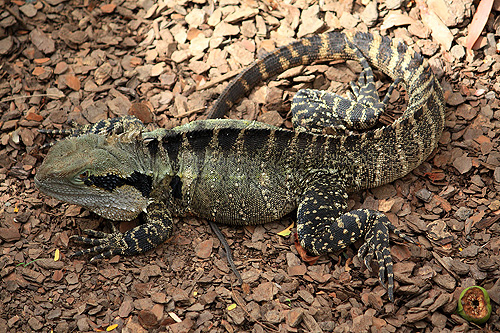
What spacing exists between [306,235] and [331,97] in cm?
233

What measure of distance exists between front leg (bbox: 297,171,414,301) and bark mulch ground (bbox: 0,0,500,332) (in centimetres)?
22

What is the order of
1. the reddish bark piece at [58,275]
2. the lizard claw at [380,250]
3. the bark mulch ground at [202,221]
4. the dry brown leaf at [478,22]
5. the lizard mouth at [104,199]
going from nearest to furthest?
the bark mulch ground at [202,221], the lizard claw at [380,250], the reddish bark piece at [58,275], the lizard mouth at [104,199], the dry brown leaf at [478,22]

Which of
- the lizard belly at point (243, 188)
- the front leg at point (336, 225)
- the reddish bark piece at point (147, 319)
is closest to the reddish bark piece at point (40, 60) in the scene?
the lizard belly at point (243, 188)

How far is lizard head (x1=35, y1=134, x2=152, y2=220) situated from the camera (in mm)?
5434

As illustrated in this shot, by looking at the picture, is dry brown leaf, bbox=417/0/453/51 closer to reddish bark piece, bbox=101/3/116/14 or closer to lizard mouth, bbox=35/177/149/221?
lizard mouth, bbox=35/177/149/221

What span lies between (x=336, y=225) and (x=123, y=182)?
271 centimetres

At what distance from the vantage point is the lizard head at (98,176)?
214 inches

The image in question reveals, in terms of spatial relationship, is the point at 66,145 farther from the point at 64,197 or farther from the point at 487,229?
the point at 487,229

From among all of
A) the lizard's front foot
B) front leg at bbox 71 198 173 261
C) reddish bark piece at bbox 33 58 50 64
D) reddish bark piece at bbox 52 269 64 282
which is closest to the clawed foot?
front leg at bbox 71 198 173 261

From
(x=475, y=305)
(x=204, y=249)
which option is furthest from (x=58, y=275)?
(x=475, y=305)

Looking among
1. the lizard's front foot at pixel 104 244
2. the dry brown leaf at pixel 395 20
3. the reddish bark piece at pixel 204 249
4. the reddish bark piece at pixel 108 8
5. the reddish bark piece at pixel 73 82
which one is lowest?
the reddish bark piece at pixel 204 249

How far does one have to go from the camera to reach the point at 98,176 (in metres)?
5.53

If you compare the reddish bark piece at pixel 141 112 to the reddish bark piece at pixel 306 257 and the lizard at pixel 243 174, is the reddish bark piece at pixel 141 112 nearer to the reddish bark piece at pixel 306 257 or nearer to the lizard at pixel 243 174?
the lizard at pixel 243 174

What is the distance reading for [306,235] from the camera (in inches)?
221
